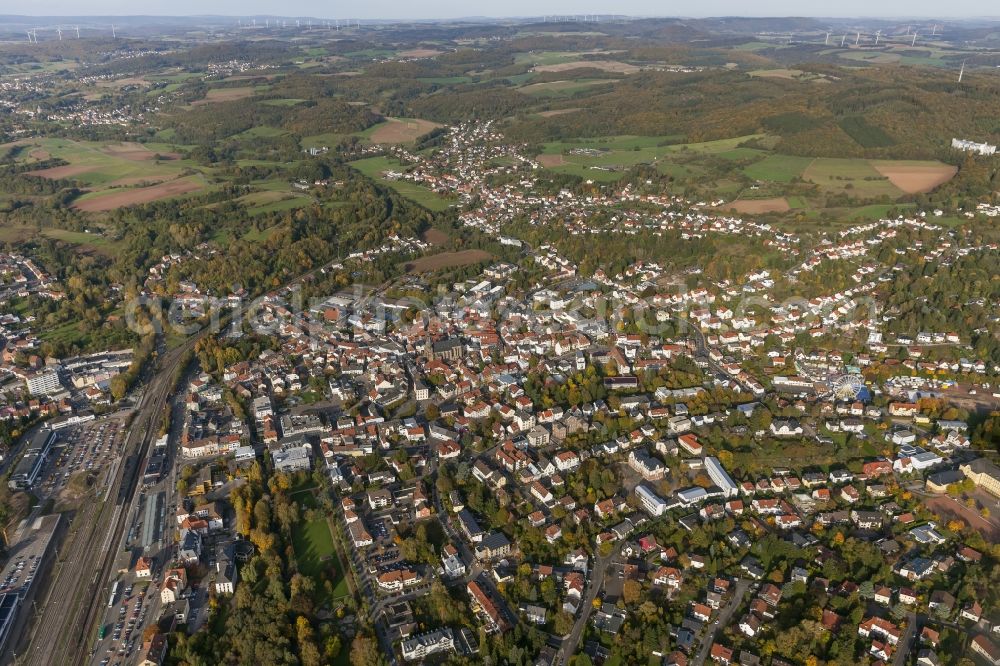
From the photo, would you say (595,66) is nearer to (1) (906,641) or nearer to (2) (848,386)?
(2) (848,386)

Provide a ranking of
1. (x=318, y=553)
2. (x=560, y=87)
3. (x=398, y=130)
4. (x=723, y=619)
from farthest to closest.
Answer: (x=560, y=87), (x=398, y=130), (x=318, y=553), (x=723, y=619)

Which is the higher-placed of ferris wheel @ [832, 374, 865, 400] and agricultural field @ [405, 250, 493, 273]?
agricultural field @ [405, 250, 493, 273]

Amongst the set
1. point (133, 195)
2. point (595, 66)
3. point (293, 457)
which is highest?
point (595, 66)

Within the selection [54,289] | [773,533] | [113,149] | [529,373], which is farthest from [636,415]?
[113,149]

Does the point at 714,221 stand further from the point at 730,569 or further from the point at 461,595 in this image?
the point at 461,595

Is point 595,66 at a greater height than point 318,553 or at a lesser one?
greater

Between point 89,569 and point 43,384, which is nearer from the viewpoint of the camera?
point 89,569

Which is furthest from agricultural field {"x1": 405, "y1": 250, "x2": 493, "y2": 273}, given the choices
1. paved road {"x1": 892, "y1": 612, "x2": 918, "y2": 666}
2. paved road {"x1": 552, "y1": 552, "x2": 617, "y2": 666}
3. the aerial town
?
paved road {"x1": 892, "y1": 612, "x2": 918, "y2": 666}

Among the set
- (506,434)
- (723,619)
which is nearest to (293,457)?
(506,434)

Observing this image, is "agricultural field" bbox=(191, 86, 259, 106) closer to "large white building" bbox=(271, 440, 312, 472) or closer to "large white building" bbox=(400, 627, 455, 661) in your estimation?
"large white building" bbox=(271, 440, 312, 472)
